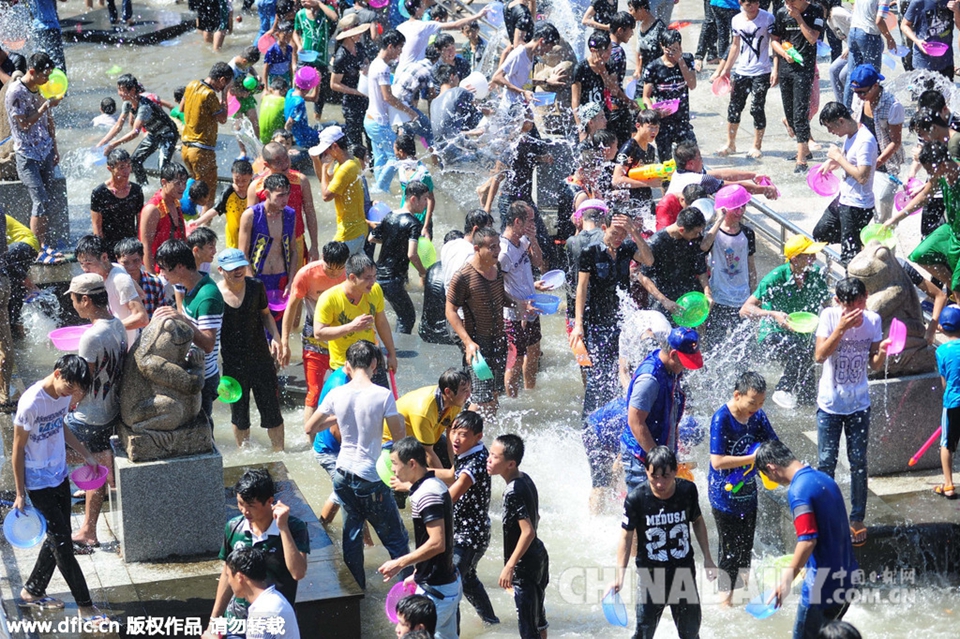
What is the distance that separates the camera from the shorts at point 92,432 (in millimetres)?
8070

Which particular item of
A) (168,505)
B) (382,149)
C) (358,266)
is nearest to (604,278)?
(358,266)

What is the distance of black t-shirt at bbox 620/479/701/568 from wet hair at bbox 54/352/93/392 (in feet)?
9.42

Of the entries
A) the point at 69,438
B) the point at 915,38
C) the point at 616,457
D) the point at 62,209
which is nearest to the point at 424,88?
the point at 62,209

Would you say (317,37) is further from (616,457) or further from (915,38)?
(616,457)

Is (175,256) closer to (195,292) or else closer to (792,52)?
(195,292)

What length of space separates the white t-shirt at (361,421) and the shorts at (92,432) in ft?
4.60

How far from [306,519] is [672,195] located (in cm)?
401

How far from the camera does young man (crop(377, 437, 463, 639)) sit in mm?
6789

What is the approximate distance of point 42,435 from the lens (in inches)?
283

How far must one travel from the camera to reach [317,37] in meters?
16.8

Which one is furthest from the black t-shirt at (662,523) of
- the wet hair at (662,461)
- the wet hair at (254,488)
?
the wet hair at (254,488)

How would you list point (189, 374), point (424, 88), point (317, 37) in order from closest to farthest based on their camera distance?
1. point (189, 374)
2. point (424, 88)
3. point (317, 37)

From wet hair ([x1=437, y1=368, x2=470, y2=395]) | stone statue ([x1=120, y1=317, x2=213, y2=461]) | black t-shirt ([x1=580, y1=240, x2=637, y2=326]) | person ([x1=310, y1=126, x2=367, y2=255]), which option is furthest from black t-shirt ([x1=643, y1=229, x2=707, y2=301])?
stone statue ([x1=120, y1=317, x2=213, y2=461])

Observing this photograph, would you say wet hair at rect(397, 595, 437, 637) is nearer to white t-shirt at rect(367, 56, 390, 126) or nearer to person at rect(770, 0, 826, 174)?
white t-shirt at rect(367, 56, 390, 126)
